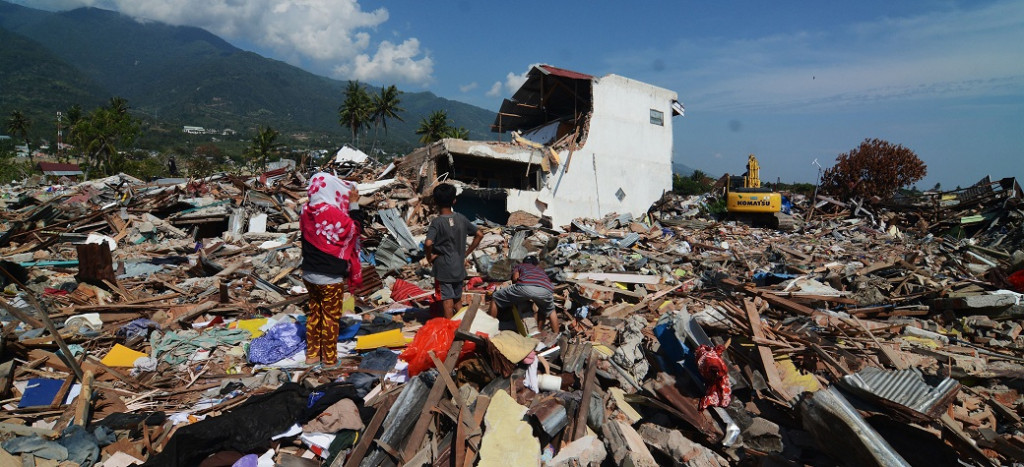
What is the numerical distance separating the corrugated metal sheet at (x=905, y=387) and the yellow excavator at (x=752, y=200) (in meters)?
14.7

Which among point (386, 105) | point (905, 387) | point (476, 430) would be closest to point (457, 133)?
point (386, 105)

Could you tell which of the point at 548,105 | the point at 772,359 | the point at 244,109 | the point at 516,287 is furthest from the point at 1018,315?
the point at 244,109

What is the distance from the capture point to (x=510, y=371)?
3443 mm

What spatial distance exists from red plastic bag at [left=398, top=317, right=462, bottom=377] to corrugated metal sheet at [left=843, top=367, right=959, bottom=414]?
2.98m

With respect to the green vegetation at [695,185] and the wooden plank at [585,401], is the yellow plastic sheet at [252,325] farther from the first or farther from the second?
the green vegetation at [695,185]

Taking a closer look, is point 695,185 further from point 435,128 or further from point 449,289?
point 449,289

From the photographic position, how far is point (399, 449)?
2811 millimetres

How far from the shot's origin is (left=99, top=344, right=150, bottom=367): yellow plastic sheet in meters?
3.90

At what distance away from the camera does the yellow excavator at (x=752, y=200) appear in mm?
16062

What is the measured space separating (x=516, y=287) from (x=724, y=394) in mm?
2018

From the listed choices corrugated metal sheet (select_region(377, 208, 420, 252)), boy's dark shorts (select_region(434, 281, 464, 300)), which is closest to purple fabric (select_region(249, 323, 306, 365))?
boy's dark shorts (select_region(434, 281, 464, 300))

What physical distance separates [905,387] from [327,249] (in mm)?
4429

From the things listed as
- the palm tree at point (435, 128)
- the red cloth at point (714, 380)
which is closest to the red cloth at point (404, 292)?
the red cloth at point (714, 380)

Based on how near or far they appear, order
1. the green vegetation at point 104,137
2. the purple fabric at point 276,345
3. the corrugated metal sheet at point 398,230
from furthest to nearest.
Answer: the green vegetation at point 104,137 < the corrugated metal sheet at point 398,230 < the purple fabric at point 276,345
